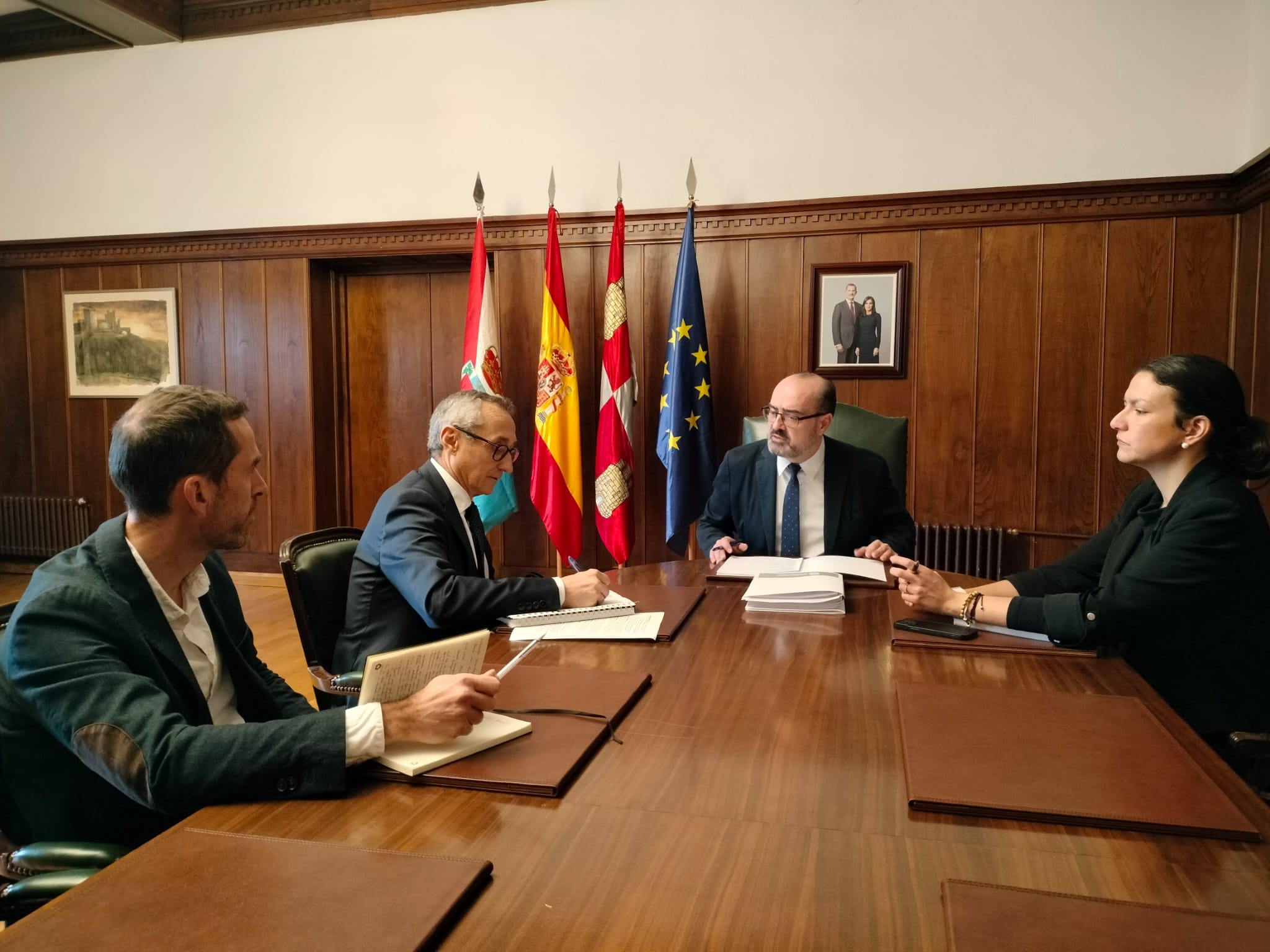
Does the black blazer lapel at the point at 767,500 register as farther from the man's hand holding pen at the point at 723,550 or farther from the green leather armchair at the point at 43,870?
the green leather armchair at the point at 43,870

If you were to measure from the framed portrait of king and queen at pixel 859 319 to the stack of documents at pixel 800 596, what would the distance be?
274 centimetres

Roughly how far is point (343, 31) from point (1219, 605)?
5.70 m

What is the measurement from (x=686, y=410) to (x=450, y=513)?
2.64 m

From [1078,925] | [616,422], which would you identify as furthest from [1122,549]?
[616,422]

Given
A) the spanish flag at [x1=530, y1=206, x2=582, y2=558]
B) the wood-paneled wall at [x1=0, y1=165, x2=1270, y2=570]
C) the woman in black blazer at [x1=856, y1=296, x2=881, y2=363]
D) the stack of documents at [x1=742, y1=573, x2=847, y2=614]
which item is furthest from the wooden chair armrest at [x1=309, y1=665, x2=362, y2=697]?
the woman in black blazer at [x1=856, y1=296, x2=881, y2=363]

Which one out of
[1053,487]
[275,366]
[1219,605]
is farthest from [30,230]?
[1219,605]

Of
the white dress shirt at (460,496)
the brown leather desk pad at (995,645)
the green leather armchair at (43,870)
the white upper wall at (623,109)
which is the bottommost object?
the green leather armchair at (43,870)

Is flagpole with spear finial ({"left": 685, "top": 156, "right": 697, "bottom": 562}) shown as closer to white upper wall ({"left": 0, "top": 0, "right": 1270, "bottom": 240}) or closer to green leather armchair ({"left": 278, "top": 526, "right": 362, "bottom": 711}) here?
white upper wall ({"left": 0, "top": 0, "right": 1270, "bottom": 240})

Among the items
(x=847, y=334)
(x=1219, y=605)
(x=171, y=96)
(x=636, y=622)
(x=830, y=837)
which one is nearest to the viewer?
(x=830, y=837)

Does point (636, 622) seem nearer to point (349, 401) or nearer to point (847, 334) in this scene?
point (847, 334)

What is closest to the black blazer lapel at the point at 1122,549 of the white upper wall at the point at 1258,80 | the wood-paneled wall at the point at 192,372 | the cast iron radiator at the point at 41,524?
the white upper wall at the point at 1258,80

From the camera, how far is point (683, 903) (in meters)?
0.90

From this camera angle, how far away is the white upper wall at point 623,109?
443 cm

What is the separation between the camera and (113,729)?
45.1 inches
